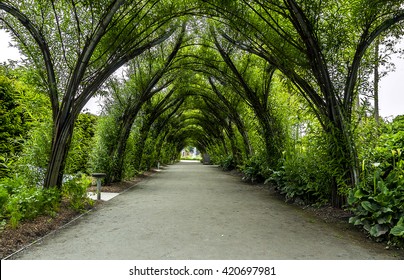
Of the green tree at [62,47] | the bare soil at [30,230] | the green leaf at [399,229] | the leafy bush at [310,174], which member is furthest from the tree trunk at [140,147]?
the green leaf at [399,229]

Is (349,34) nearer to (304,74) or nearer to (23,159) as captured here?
(304,74)

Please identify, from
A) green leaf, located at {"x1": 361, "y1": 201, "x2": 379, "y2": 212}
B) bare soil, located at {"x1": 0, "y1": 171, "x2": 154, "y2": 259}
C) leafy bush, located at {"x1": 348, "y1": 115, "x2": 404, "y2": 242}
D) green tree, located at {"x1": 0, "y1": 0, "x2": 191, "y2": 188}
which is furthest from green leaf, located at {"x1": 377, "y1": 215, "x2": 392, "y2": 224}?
green tree, located at {"x1": 0, "y1": 0, "x2": 191, "y2": 188}

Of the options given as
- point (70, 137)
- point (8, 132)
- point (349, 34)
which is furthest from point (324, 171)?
point (8, 132)

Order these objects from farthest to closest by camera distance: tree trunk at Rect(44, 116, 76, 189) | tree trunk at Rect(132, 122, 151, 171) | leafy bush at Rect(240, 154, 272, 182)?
tree trunk at Rect(132, 122, 151, 171)
leafy bush at Rect(240, 154, 272, 182)
tree trunk at Rect(44, 116, 76, 189)

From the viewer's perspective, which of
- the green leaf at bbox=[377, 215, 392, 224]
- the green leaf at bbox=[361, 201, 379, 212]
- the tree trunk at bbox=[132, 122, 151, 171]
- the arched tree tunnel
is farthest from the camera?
the tree trunk at bbox=[132, 122, 151, 171]

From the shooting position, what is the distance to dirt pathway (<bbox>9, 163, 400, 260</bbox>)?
123 inches

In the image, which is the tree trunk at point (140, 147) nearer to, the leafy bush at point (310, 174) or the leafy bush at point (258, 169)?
the leafy bush at point (258, 169)

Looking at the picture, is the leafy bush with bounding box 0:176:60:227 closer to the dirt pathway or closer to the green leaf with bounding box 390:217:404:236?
the dirt pathway

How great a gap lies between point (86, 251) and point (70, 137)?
291cm

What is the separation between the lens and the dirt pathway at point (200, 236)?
3127 mm

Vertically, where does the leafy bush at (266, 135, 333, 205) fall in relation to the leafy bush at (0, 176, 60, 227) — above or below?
above

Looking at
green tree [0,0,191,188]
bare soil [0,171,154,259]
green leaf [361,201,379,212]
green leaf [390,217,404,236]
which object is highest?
green tree [0,0,191,188]

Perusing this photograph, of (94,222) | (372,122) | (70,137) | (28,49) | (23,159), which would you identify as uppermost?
(28,49)

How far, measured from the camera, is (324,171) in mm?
→ 5469
